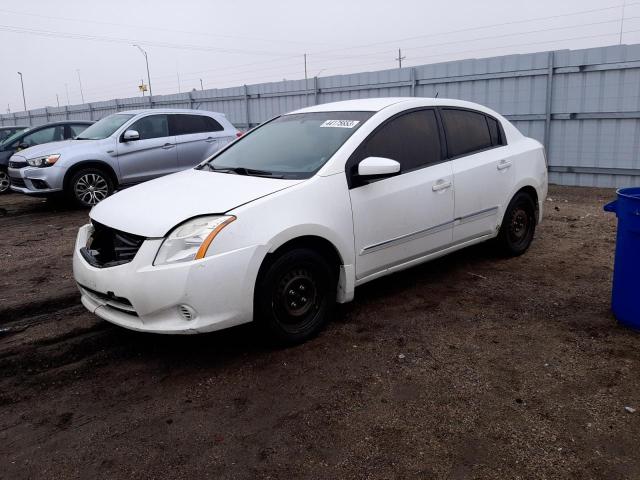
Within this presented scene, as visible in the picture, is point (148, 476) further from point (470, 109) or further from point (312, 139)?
point (470, 109)

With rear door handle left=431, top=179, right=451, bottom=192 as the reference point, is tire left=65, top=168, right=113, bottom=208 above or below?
below

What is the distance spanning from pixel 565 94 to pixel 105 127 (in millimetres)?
8639

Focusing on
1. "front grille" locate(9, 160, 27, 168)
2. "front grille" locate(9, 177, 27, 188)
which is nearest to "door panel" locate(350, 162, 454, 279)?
"front grille" locate(9, 177, 27, 188)

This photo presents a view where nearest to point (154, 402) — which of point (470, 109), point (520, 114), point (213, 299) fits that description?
point (213, 299)

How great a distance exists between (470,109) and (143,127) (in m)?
6.66

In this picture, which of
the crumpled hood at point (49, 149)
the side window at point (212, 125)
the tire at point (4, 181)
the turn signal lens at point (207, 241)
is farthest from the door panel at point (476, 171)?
the tire at point (4, 181)

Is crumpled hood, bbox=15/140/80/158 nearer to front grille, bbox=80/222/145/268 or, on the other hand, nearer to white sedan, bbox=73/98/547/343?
white sedan, bbox=73/98/547/343

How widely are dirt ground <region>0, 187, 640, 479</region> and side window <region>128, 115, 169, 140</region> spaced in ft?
17.7

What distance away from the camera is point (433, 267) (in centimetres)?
565

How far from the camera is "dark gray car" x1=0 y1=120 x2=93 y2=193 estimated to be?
40.1 ft

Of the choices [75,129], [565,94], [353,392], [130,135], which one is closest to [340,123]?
[353,392]

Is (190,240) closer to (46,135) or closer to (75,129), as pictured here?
(75,129)

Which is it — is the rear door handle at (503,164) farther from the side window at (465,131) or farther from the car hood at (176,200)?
the car hood at (176,200)

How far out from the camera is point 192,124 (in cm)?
1035
